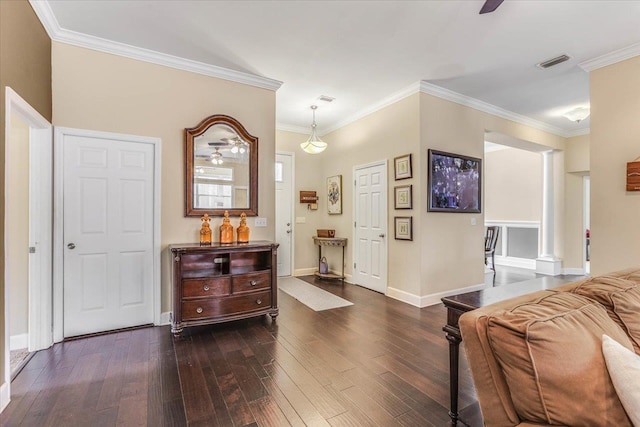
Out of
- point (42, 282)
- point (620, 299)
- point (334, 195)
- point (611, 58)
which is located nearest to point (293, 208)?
point (334, 195)

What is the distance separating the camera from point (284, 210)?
5785mm

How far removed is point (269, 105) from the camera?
393 cm

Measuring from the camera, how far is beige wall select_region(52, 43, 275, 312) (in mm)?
2928

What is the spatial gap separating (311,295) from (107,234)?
268 cm

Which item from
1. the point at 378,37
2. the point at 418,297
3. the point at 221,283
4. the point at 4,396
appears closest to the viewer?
the point at 4,396

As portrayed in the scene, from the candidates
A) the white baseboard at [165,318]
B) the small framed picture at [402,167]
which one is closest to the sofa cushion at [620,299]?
the small framed picture at [402,167]

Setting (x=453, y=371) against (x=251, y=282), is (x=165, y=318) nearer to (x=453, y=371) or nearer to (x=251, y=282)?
(x=251, y=282)

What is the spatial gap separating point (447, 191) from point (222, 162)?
3092 mm

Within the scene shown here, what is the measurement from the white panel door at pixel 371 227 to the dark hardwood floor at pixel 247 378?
55.6 inches

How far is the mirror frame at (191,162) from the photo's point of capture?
339 cm

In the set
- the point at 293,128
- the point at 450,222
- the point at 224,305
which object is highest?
the point at 293,128

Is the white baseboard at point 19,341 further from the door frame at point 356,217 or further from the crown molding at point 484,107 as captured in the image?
the crown molding at point 484,107

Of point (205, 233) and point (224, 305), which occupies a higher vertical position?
point (205, 233)

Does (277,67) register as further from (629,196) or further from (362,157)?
(629,196)
